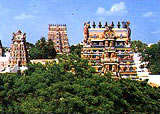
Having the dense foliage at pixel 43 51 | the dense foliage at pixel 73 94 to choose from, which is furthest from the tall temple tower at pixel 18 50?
the dense foliage at pixel 73 94

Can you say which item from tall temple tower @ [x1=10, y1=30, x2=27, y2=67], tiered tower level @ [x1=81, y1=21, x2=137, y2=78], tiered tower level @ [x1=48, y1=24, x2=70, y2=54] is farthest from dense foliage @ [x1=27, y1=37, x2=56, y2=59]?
tiered tower level @ [x1=81, y1=21, x2=137, y2=78]

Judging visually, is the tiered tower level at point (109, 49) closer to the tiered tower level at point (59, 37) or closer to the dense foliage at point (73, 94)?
the dense foliage at point (73, 94)

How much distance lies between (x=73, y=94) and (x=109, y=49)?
12006 millimetres

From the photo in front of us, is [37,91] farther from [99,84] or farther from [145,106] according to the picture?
[145,106]

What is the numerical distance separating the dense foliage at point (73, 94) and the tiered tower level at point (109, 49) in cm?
589

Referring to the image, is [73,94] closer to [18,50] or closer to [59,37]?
[18,50]

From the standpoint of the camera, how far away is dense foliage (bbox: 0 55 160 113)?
61.4 feet

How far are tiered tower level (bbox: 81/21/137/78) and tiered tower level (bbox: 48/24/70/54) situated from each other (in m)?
36.0

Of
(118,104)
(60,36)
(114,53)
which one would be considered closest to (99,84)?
(118,104)

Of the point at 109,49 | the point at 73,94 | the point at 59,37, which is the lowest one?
the point at 73,94

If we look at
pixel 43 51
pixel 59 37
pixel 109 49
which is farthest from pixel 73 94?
pixel 59 37

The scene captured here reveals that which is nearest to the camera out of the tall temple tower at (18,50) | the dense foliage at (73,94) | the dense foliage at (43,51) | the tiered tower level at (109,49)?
the dense foliage at (73,94)

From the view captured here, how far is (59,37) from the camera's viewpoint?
71.6 meters

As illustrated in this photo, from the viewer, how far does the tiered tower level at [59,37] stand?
70.2 meters
